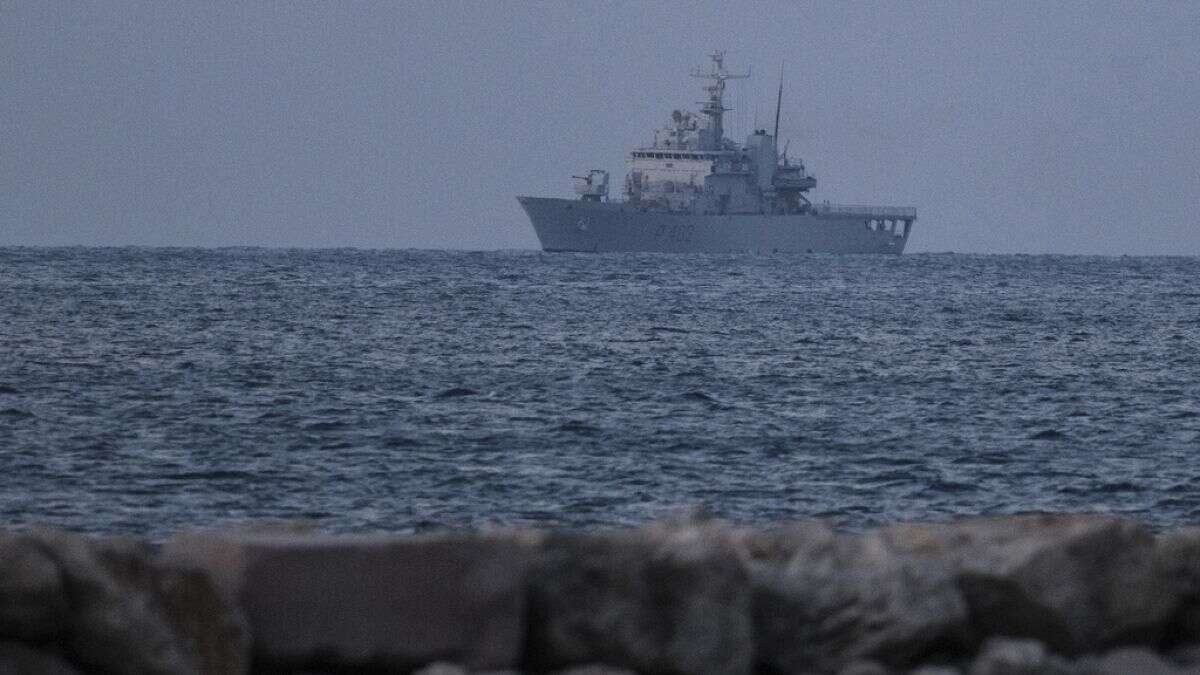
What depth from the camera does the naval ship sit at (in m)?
92.3

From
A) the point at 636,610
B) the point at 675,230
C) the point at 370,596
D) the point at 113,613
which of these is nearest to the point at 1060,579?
the point at 636,610

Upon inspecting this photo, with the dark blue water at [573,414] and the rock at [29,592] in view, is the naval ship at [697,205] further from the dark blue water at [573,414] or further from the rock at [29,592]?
the rock at [29,592]

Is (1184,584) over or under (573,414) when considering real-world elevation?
over

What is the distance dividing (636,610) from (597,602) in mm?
85

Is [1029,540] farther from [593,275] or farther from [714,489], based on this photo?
[593,275]

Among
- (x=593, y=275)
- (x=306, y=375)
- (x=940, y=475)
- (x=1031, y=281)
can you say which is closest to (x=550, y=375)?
(x=306, y=375)

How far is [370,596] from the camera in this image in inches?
154

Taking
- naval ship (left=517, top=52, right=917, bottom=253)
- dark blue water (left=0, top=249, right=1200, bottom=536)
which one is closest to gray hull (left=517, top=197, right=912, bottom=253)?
naval ship (left=517, top=52, right=917, bottom=253)

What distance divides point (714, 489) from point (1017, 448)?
426 cm

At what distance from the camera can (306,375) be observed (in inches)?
→ 914

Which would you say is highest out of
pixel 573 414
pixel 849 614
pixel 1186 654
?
pixel 849 614

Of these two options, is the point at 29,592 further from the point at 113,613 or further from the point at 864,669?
the point at 864,669

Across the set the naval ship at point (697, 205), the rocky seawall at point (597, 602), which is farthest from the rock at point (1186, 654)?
the naval ship at point (697, 205)

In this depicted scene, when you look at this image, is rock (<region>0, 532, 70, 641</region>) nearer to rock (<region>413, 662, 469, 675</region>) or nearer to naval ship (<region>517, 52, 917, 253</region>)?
rock (<region>413, 662, 469, 675</region>)
